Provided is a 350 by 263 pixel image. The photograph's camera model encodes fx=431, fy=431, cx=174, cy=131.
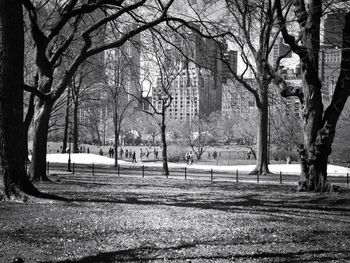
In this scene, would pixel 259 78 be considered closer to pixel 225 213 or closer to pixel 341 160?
pixel 225 213

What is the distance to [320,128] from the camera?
627 inches

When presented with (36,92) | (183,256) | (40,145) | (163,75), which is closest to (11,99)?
(36,92)

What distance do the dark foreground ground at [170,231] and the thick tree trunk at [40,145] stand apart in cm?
529

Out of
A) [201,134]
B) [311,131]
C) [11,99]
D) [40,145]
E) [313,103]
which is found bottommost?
[40,145]

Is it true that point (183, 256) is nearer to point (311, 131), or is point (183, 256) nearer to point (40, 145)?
point (311, 131)

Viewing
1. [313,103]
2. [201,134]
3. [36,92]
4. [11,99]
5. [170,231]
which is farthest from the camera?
[201,134]

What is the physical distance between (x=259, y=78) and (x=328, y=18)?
143 inches

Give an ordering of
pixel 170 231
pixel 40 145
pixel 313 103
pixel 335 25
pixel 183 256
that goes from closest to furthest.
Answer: pixel 183 256, pixel 170 231, pixel 335 25, pixel 313 103, pixel 40 145

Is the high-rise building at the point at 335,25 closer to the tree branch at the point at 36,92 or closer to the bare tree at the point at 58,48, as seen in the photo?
the bare tree at the point at 58,48

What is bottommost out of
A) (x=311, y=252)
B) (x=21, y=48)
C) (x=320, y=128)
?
(x=311, y=252)

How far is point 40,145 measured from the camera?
17.1 meters

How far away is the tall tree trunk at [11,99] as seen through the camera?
10.4 metres

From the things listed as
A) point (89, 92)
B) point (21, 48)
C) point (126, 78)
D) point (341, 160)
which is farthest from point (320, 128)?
point (341, 160)

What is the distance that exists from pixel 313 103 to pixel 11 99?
1060 centimetres
